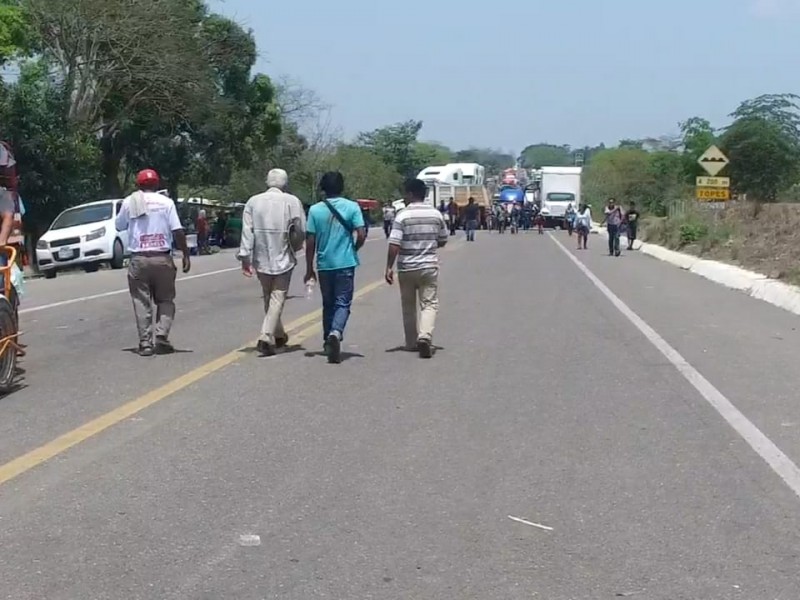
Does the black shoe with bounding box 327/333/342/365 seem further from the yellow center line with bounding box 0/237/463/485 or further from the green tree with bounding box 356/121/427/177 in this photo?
the green tree with bounding box 356/121/427/177

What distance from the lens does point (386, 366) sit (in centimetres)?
1150

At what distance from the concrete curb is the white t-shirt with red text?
10.1 m

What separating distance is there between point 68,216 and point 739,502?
25862 mm

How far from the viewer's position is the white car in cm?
2864

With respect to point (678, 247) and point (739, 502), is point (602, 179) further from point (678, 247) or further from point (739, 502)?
point (739, 502)

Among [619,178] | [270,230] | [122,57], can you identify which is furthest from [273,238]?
[619,178]

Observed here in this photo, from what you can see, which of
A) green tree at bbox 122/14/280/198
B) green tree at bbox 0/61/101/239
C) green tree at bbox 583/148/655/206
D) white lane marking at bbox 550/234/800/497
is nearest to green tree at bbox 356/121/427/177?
green tree at bbox 583/148/655/206

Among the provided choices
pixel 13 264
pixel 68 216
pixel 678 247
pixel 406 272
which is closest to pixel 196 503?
pixel 13 264

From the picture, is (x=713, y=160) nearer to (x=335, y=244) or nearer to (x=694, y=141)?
(x=694, y=141)

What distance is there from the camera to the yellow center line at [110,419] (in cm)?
738

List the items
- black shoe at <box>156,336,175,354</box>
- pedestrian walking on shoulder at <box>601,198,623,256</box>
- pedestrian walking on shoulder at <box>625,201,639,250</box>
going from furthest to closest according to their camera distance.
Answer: pedestrian walking on shoulder at <box>625,201,639,250</box>, pedestrian walking on shoulder at <box>601,198,623,256</box>, black shoe at <box>156,336,175,354</box>

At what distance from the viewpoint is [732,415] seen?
361 inches

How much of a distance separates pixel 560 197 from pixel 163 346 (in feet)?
188

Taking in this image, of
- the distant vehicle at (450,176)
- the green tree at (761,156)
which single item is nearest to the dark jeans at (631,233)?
the green tree at (761,156)
